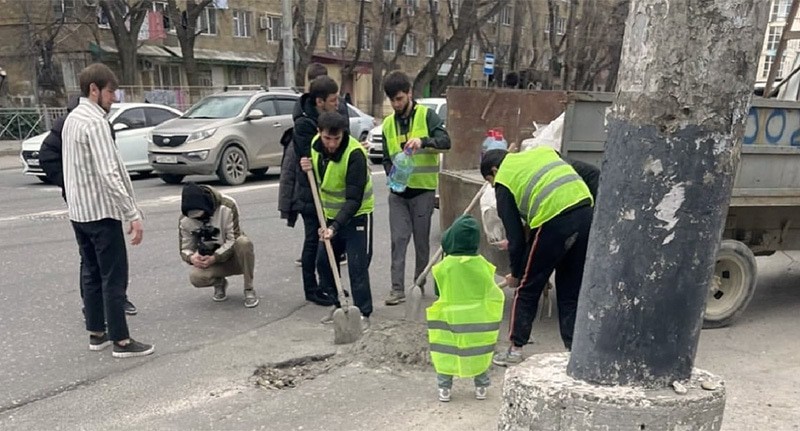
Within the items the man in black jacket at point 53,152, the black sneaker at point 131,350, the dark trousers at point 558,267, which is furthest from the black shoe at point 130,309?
the dark trousers at point 558,267

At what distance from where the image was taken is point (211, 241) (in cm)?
507

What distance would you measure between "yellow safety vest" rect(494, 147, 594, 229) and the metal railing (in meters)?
20.4

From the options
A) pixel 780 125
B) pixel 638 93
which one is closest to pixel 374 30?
pixel 780 125

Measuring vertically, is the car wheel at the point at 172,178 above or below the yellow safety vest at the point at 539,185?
below

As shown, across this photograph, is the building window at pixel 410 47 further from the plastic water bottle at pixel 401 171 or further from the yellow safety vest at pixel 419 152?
the plastic water bottle at pixel 401 171

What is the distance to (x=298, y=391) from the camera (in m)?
3.70

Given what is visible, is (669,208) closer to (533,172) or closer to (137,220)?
(533,172)

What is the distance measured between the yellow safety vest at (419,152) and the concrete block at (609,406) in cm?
337

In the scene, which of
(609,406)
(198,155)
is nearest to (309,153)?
(609,406)

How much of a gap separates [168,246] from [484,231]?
3.93 meters

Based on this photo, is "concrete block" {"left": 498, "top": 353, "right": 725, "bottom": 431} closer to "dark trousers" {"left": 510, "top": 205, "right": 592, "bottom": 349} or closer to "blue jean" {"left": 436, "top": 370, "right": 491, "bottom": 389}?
"blue jean" {"left": 436, "top": 370, "right": 491, "bottom": 389}

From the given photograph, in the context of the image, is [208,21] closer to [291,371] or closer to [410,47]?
[410,47]

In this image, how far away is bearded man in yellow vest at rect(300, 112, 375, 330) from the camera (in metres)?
4.48

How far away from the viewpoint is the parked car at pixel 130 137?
1200 cm
